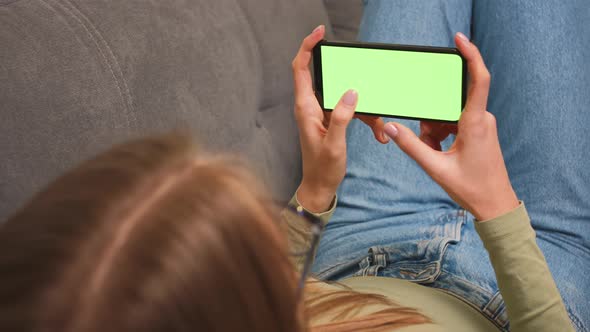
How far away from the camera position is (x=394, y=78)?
2.61 feet

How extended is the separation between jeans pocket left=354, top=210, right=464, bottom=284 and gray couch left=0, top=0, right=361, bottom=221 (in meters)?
0.19

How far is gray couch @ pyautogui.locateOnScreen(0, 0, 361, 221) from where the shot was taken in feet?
2.09

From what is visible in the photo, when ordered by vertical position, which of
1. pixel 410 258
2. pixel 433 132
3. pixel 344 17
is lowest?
pixel 410 258

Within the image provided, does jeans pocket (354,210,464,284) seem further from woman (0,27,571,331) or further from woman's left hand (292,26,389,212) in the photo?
woman (0,27,571,331)

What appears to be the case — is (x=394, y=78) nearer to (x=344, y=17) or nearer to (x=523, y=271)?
(x=523, y=271)

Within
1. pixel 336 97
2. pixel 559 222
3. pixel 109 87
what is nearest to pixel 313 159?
pixel 336 97

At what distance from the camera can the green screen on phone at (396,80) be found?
2.50 ft

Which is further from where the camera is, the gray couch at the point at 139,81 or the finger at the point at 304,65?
the finger at the point at 304,65

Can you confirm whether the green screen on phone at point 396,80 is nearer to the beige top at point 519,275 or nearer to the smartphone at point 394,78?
the smartphone at point 394,78

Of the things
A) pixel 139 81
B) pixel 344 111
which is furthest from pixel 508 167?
pixel 139 81

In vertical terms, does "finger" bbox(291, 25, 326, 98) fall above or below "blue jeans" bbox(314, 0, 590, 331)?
above

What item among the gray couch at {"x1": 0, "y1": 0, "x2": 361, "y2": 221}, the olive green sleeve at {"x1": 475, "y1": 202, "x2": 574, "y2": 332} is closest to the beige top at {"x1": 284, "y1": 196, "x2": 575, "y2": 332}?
the olive green sleeve at {"x1": 475, "y1": 202, "x2": 574, "y2": 332}

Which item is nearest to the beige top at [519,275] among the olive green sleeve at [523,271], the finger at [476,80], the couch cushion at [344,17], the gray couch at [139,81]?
the olive green sleeve at [523,271]

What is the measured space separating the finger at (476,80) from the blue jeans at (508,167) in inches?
10.6
